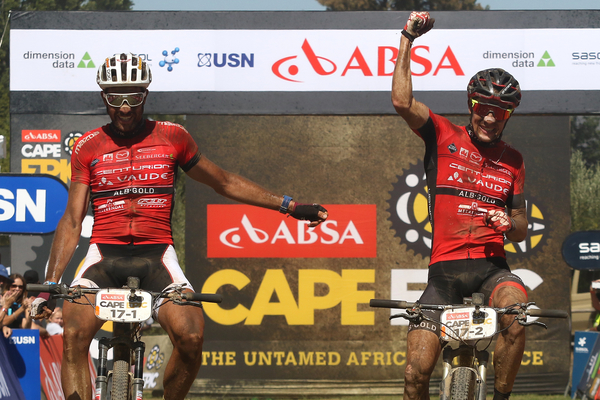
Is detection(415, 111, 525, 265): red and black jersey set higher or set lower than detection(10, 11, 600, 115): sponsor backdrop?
lower

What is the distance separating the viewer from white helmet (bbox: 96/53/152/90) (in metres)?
5.49

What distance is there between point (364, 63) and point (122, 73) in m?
6.26

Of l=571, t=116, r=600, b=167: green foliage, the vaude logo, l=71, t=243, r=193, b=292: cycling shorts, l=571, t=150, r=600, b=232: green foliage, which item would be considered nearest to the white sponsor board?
the vaude logo

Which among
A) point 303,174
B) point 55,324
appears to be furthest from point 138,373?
point 303,174

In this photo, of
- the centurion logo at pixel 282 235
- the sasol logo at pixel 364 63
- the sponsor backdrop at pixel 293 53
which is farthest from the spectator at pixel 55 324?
the sasol logo at pixel 364 63

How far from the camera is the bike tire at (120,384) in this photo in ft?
15.7

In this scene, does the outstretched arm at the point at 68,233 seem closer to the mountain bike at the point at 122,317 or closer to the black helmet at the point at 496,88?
the mountain bike at the point at 122,317

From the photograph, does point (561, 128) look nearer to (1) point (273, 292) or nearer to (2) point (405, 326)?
(2) point (405, 326)

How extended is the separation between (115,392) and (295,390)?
688cm

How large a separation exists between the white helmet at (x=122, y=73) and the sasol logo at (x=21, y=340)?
3.69 m

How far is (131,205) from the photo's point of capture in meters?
5.53

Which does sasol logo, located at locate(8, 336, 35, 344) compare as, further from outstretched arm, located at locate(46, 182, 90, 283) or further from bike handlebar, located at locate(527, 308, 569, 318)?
bike handlebar, located at locate(527, 308, 569, 318)

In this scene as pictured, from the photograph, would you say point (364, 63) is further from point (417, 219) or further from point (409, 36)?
point (409, 36)

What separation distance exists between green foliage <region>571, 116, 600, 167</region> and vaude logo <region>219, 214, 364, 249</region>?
45.5ft
